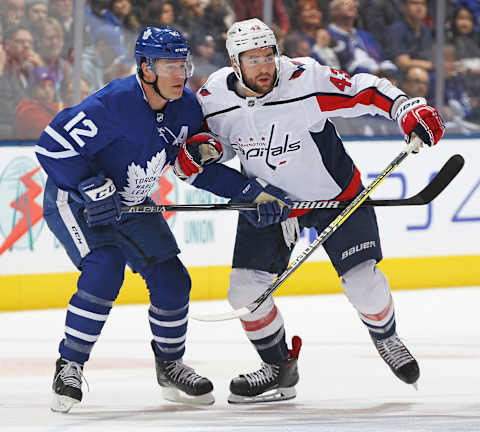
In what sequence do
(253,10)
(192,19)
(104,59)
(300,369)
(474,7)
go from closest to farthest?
(300,369) → (104,59) → (192,19) → (253,10) → (474,7)

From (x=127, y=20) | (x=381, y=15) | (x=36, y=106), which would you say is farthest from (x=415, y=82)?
(x=36, y=106)

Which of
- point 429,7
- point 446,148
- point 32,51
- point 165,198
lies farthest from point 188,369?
point 429,7

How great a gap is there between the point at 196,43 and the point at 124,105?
8.67 feet

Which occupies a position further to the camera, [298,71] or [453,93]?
[453,93]

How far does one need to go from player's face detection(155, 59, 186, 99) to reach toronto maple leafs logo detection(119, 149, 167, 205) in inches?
8.1

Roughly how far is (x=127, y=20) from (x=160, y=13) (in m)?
0.18

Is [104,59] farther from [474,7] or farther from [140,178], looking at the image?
[140,178]

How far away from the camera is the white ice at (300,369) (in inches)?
126

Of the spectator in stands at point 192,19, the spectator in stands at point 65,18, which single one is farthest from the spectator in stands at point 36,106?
the spectator in stands at point 192,19

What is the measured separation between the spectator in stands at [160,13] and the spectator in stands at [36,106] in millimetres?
598

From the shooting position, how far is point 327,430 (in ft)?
9.99

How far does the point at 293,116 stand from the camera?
137 inches

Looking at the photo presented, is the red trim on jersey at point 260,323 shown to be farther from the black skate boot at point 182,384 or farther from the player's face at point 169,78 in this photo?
the player's face at point 169,78

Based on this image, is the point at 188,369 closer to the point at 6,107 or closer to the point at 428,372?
the point at 428,372
